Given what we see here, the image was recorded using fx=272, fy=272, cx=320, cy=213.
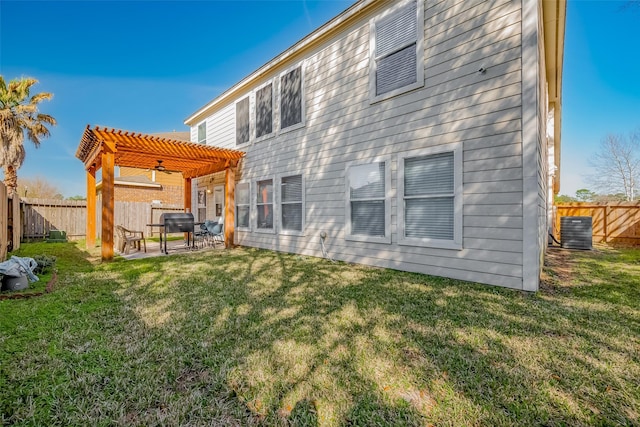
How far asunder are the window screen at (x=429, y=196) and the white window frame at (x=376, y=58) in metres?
1.36

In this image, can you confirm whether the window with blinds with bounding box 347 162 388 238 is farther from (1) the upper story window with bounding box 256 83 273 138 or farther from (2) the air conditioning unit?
(2) the air conditioning unit

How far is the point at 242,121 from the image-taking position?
935 cm

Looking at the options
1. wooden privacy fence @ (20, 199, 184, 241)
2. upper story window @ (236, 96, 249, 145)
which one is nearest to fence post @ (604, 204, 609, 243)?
upper story window @ (236, 96, 249, 145)

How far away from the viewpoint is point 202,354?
7.48 feet

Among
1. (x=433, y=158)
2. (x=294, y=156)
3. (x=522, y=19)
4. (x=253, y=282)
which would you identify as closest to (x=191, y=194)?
(x=294, y=156)

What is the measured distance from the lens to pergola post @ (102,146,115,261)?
6246 mm

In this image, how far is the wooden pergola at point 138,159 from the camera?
6.32 m

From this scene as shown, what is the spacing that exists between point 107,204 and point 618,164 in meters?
32.4

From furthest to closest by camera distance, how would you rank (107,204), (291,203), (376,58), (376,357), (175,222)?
(175,222) < (291,203) < (107,204) < (376,58) < (376,357)

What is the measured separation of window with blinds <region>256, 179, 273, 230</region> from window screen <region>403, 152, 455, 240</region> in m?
4.36

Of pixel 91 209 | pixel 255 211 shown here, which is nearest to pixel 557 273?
pixel 255 211

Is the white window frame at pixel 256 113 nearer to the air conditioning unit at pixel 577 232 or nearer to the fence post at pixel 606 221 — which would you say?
the air conditioning unit at pixel 577 232

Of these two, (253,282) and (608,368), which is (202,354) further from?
(608,368)

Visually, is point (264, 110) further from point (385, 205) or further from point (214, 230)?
point (385, 205)
